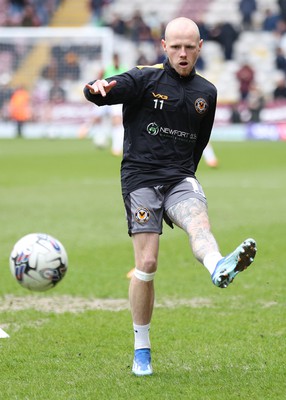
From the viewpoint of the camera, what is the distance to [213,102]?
6082mm

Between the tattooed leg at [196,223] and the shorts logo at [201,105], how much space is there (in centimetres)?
62

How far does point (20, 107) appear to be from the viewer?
35812 millimetres

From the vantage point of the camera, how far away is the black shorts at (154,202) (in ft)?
18.7

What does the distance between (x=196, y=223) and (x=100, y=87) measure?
0.99 m

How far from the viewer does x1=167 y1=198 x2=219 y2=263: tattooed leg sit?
5.39m

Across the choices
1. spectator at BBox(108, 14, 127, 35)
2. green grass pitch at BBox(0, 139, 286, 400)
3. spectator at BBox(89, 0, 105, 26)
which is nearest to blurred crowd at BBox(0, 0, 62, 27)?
spectator at BBox(89, 0, 105, 26)

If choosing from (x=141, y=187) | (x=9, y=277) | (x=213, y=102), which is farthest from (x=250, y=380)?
(x=9, y=277)

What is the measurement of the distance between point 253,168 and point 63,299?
14828 millimetres

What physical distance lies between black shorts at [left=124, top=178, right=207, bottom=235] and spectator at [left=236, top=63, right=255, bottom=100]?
31.5 metres

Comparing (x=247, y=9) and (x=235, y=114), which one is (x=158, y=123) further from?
(x=247, y=9)

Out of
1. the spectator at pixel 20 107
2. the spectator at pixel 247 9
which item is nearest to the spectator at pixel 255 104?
the spectator at pixel 247 9

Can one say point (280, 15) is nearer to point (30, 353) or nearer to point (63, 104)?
point (63, 104)

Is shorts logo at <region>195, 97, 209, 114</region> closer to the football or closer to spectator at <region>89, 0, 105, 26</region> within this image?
the football

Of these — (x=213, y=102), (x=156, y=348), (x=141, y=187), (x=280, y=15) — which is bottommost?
(x=280, y=15)
